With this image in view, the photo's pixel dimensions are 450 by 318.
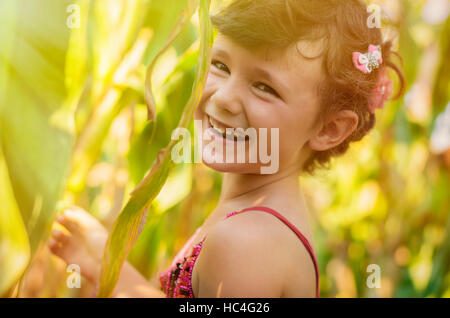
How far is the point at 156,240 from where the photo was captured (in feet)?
2.93

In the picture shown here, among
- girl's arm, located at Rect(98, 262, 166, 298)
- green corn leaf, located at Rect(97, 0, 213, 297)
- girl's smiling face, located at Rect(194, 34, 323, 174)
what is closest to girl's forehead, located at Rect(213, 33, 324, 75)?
girl's smiling face, located at Rect(194, 34, 323, 174)

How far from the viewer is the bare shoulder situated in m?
0.57

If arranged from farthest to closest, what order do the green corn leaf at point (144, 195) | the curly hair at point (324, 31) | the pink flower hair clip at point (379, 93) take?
the pink flower hair clip at point (379, 93) → the curly hair at point (324, 31) → the green corn leaf at point (144, 195)

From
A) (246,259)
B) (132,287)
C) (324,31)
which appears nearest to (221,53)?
(324,31)

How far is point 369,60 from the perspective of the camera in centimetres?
67

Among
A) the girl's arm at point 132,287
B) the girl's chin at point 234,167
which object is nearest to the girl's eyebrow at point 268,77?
the girl's chin at point 234,167

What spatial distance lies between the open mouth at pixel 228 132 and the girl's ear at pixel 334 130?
11 centimetres

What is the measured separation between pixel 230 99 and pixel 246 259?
0.62 feet

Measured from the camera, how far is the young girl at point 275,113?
23.0 inches

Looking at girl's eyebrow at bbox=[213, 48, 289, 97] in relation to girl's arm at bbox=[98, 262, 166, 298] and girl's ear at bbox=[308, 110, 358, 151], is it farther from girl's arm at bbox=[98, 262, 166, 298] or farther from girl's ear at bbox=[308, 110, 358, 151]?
girl's arm at bbox=[98, 262, 166, 298]

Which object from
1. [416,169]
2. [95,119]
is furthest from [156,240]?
[416,169]

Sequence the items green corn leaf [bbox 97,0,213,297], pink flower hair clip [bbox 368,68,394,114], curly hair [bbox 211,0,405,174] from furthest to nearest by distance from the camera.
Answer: pink flower hair clip [bbox 368,68,394,114], curly hair [bbox 211,0,405,174], green corn leaf [bbox 97,0,213,297]

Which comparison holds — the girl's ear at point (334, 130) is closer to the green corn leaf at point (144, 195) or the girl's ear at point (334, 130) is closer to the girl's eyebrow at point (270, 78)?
the girl's eyebrow at point (270, 78)
